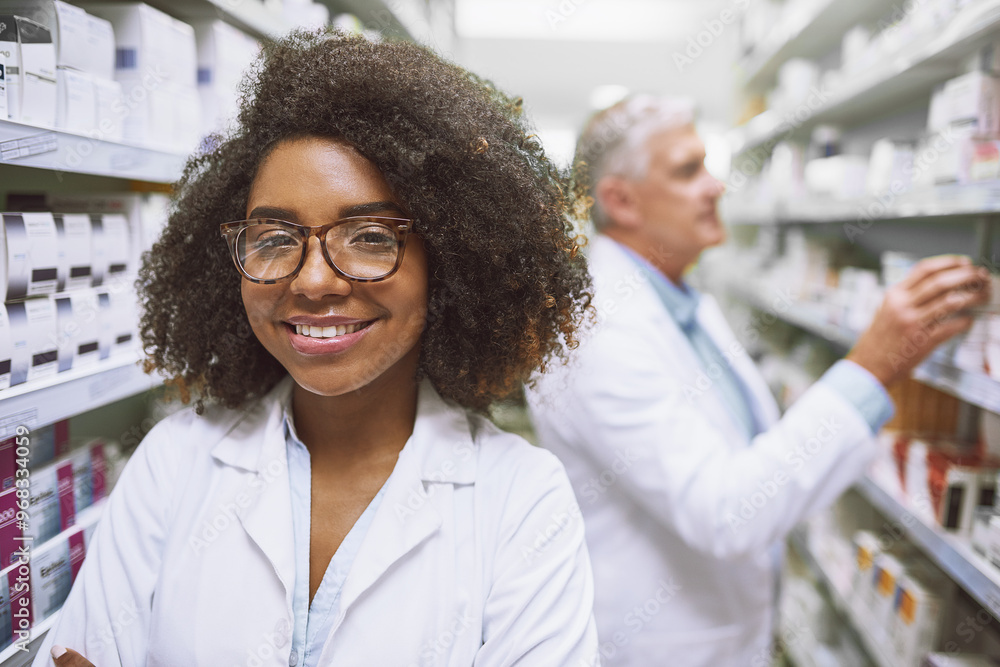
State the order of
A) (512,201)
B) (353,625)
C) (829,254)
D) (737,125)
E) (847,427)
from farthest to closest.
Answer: (737,125) < (829,254) < (847,427) < (512,201) < (353,625)

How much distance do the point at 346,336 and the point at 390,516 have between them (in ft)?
0.84

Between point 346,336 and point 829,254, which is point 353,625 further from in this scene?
point 829,254

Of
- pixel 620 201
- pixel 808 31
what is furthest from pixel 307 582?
pixel 808 31

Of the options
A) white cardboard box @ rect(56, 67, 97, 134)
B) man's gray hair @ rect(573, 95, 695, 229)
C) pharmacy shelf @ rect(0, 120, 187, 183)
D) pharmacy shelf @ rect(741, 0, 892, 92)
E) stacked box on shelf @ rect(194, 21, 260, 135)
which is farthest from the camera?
pharmacy shelf @ rect(741, 0, 892, 92)

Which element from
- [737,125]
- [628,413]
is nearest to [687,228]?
[628,413]

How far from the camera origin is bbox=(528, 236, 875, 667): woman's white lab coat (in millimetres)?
1420

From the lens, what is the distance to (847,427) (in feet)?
4.69

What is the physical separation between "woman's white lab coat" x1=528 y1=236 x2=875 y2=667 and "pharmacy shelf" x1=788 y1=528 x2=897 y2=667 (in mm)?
571

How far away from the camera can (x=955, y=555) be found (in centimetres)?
152

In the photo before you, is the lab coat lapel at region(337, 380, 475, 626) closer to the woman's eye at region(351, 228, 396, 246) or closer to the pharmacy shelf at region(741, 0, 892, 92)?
the woman's eye at region(351, 228, 396, 246)

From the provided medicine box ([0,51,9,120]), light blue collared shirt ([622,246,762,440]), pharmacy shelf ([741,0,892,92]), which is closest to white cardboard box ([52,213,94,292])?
medicine box ([0,51,9,120])

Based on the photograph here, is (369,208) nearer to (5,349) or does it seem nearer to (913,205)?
(5,349)

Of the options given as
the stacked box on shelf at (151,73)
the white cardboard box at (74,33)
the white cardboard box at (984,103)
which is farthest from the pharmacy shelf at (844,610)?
the white cardboard box at (74,33)

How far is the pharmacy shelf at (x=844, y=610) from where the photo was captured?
2.00m
